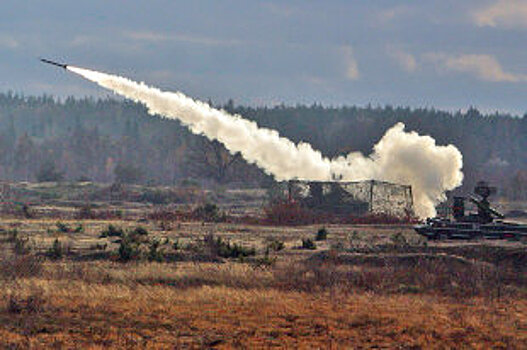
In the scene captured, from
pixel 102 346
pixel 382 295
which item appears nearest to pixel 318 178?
pixel 382 295

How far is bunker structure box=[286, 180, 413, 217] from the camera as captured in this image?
69312mm

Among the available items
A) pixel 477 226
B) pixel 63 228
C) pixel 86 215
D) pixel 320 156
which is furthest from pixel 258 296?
pixel 320 156

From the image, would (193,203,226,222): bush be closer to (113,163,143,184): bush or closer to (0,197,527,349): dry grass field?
(0,197,527,349): dry grass field

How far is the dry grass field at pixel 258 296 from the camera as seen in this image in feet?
75.7

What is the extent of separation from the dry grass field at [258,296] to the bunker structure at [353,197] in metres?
23.3

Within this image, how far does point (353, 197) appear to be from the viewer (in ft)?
230

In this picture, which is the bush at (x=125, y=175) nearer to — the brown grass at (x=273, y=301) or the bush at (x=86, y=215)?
the bush at (x=86, y=215)

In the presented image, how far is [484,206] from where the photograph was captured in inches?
1912

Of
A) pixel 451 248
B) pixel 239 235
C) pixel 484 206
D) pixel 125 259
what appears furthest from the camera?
pixel 239 235

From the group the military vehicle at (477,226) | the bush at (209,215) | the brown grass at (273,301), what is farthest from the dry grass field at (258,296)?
the bush at (209,215)

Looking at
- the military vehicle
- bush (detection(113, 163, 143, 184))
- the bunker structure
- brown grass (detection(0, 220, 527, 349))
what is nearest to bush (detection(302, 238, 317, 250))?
brown grass (detection(0, 220, 527, 349))

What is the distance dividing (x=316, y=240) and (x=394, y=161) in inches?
1117

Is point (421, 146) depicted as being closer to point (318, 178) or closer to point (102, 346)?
point (318, 178)

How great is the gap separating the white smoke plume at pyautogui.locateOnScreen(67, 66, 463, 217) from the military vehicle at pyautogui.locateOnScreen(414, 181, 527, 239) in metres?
19.7
